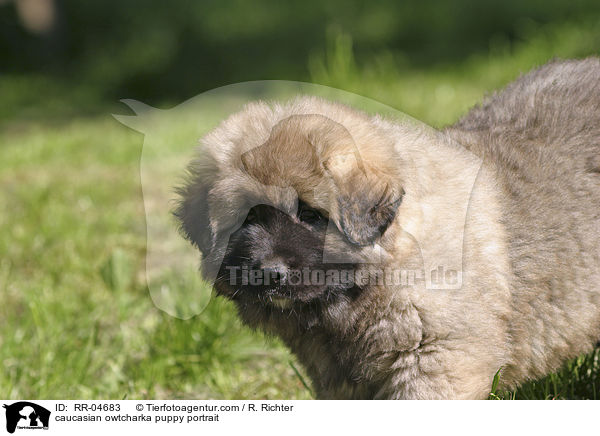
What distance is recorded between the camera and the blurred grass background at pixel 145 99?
11.3 feet

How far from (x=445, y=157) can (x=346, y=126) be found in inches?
14.9

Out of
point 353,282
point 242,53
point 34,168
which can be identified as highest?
point 242,53

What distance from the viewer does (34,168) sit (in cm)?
595

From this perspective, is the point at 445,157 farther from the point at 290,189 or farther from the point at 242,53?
the point at 242,53

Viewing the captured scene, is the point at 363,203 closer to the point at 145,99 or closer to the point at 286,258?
the point at 286,258
